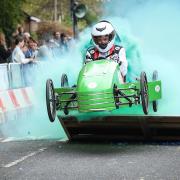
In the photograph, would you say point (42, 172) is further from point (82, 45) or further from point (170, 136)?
point (82, 45)

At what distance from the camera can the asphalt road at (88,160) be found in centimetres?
752

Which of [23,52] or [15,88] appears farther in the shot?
[23,52]

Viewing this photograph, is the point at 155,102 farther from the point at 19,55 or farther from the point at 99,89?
the point at 19,55

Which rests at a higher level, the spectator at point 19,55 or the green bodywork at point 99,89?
the spectator at point 19,55

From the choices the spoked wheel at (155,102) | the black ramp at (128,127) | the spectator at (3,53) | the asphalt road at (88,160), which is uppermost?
the spectator at (3,53)

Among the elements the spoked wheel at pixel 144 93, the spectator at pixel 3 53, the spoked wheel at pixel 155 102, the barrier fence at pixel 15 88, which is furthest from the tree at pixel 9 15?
the spoked wheel at pixel 144 93

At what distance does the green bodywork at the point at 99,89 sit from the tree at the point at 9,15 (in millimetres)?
19984

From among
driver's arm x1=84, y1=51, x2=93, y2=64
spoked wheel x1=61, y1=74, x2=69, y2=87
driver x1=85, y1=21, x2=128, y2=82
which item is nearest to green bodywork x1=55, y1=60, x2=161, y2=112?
driver x1=85, y1=21, x2=128, y2=82

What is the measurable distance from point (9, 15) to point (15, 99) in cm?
1686

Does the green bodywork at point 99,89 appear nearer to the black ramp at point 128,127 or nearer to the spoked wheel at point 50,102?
the spoked wheel at point 50,102

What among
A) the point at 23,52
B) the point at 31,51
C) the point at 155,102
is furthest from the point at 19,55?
the point at 155,102

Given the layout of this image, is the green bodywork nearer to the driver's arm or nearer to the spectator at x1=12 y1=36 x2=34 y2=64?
the driver's arm

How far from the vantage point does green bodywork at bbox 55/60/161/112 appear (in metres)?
8.77

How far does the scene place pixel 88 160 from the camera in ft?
28.0
